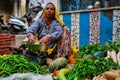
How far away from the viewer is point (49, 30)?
23.6ft

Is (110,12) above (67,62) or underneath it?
above

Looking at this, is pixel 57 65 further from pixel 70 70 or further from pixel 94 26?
pixel 94 26

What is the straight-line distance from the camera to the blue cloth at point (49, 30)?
6.89 meters

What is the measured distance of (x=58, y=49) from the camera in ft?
23.1

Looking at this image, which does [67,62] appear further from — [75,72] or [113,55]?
[75,72]

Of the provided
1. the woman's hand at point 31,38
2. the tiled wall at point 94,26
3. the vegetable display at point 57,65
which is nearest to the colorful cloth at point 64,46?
the woman's hand at point 31,38

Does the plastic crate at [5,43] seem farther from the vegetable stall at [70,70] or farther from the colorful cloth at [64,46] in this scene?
the vegetable stall at [70,70]

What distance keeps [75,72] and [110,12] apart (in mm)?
4038

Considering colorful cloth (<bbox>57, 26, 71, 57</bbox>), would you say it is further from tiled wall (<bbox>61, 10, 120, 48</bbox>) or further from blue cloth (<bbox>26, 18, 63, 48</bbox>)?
tiled wall (<bbox>61, 10, 120, 48</bbox>)

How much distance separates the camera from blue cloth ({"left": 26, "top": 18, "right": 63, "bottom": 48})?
6895 millimetres

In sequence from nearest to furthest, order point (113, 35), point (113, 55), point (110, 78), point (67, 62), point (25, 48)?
point (110, 78) < point (113, 55) < point (67, 62) < point (25, 48) < point (113, 35)

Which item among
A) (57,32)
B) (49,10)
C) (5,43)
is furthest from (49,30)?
(5,43)

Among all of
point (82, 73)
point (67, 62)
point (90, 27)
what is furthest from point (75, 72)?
point (90, 27)

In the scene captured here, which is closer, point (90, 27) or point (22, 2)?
point (90, 27)
